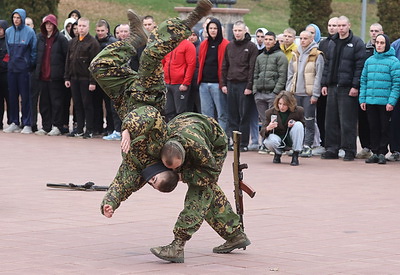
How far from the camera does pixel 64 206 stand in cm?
990

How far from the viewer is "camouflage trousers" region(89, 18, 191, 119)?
695cm

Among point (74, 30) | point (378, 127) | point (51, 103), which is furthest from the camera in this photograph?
point (51, 103)

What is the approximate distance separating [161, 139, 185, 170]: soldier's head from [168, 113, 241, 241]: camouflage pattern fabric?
10 centimetres

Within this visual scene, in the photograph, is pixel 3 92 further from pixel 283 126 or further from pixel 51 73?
pixel 283 126

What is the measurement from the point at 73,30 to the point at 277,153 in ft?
20.0

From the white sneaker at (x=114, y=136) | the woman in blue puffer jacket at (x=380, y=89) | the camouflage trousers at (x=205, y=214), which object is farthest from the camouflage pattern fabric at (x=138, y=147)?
the white sneaker at (x=114, y=136)

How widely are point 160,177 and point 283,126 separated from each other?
812 centimetres

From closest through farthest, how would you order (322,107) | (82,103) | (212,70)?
(322,107) → (212,70) → (82,103)

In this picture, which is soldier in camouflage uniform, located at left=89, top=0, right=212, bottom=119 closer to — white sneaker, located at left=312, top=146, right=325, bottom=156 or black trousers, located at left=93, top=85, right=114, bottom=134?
white sneaker, located at left=312, top=146, right=325, bottom=156

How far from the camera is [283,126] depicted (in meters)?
14.8

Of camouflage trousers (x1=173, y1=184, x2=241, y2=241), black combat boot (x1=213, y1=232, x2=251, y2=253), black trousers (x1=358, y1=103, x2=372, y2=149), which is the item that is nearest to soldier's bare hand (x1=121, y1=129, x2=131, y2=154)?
camouflage trousers (x1=173, y1=184, x2=241, y2=241)

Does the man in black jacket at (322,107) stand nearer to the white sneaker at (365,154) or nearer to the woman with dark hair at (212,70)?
the white sneaker at (365,154)

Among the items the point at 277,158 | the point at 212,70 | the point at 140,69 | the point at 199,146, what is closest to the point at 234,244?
the point at 199,146

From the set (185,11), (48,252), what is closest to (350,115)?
(48,252)
